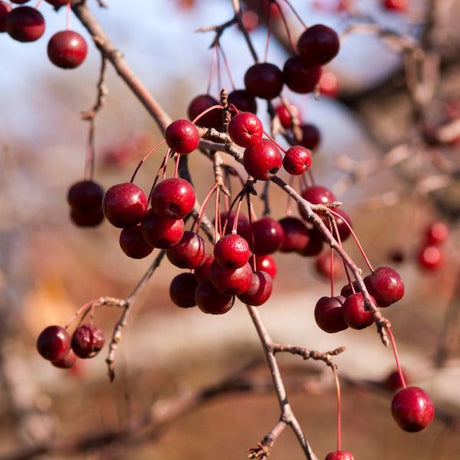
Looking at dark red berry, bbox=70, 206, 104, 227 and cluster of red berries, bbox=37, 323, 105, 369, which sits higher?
dark red berry, bbox=70, 206, 104, 227

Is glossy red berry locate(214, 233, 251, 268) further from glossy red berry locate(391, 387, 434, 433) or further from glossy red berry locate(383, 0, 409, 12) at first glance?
glossy red berry locate(383, 0, 409, 12)

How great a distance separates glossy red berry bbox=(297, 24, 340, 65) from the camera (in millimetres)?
1194

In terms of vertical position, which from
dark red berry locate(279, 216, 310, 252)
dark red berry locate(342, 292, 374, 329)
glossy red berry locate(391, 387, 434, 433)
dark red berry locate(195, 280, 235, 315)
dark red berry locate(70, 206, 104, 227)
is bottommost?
glossy red berry locate(391, 387, 434, 433)

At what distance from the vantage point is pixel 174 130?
2.92ft

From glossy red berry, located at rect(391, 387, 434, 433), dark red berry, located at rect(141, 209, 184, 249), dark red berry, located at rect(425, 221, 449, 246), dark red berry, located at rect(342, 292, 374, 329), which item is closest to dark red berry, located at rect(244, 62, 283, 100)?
dark red berry, located at rect(141, 209, 184, 249)

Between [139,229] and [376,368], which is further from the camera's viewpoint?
[376,368]

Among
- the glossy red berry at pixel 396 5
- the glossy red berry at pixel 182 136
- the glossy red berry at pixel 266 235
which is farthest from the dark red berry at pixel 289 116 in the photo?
the glossy red berry at pixel 396 5

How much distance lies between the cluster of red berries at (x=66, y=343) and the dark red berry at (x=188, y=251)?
9.8 inches

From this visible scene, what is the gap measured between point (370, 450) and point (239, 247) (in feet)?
20.7

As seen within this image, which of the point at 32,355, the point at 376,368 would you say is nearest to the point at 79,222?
the point at 376,368

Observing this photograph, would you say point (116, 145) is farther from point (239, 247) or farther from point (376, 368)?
point (239, 247)

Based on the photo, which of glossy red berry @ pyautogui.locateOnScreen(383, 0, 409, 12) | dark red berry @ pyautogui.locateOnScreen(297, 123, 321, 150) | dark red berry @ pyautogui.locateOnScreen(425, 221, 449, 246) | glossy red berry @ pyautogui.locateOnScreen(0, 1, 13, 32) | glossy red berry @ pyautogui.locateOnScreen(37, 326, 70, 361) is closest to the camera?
glossy red berry @ pyautogui.locateOnScreen(37, 326, 70, 361)

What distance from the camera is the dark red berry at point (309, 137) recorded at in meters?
1.31

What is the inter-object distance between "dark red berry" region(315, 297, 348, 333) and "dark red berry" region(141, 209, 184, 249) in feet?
0.73
